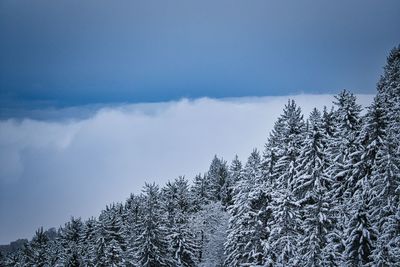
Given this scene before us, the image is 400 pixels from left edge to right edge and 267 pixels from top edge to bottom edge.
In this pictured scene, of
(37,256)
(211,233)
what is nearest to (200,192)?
(211,233)

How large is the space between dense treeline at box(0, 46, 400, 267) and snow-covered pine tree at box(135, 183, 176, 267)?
120 millimetres

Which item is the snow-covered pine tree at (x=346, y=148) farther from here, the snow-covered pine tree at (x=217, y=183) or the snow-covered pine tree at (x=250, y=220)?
the snow-covered pine tree at (x=217, y=183)

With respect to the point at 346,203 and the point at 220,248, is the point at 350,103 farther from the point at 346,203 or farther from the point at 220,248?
the point at 220,248

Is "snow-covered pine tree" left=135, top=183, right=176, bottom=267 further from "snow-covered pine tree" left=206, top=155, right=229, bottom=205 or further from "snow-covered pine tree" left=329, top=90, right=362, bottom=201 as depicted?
"snow-covered pine tree" left=206, top=155, right=229, bottom=205

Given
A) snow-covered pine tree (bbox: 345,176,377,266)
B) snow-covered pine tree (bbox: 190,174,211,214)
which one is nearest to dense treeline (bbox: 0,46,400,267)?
snow-covered pine tree (bbox: 345,176,377,266)

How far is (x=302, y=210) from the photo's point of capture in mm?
35625

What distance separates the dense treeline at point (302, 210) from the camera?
31211 millimetres

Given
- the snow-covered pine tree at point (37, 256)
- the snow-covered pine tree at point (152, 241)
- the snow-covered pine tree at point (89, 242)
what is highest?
the snow-covered pine tree at point (152, 241)

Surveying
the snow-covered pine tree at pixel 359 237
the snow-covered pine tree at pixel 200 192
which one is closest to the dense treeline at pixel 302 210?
the snow-covered pine tree at pixel 359 237

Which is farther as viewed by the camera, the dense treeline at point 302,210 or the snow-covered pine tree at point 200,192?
the snow-covered pine tree at point 200,192

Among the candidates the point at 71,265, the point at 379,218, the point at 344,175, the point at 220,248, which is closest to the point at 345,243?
the point at 379,218

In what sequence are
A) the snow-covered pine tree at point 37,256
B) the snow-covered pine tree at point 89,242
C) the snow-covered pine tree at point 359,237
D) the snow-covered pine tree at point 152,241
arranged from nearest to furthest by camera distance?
1. the snow-covered pine tree at point 359,237
2. the snow-covered pine tree at point 152,241
3. the snow-covered pine tree at point 89,242
4. the snow-covered pine tree at point 37,256

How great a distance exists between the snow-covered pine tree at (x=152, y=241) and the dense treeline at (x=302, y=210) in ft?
0.39

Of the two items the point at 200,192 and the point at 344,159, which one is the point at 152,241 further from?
the point at 200,192
